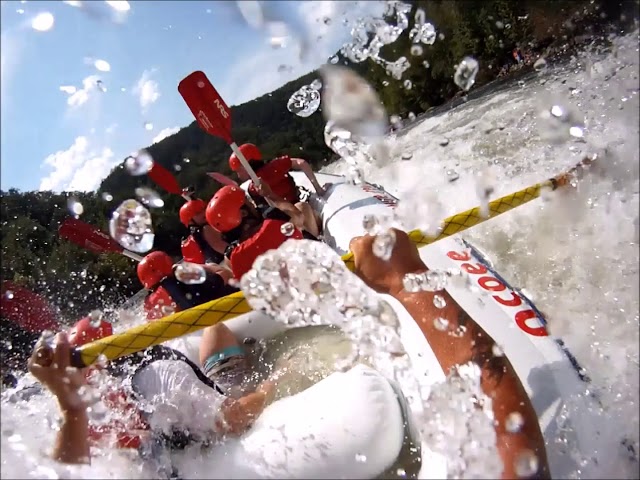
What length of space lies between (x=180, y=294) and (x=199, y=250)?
0.95 meters

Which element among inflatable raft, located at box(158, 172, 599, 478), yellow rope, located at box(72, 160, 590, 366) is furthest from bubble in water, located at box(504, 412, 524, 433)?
yellow rope, located at box(72, 160, 590, 366)

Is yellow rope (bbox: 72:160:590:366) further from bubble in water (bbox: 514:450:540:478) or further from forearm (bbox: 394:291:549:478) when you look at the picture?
bubble in water (bbox: 514:450:540:478)

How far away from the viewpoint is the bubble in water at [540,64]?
6173 mm

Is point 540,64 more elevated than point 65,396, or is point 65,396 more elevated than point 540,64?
point 65,396

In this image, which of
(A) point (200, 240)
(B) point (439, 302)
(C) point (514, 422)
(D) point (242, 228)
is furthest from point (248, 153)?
(C) point (514, 422)

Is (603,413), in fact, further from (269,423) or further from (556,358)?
(269,423)

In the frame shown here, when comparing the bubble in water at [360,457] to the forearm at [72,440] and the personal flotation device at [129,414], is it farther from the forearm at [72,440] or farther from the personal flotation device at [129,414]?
the forearm at [72,440]

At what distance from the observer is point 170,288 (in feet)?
9.09

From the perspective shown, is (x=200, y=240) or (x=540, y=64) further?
(x=540, y=64)

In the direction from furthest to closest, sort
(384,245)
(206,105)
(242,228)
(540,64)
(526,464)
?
(540,64)
(206,105)
(242,228)
(384,245)
(526,464)

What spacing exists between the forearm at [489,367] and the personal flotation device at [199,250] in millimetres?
2144

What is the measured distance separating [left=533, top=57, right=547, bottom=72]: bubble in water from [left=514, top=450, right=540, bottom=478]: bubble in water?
5.68 m

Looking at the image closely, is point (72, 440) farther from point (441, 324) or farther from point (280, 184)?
point (280, 184)

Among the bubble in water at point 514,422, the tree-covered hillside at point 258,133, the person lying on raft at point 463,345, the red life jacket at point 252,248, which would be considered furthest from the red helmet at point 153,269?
the tree-covered hillside at point 258,133
